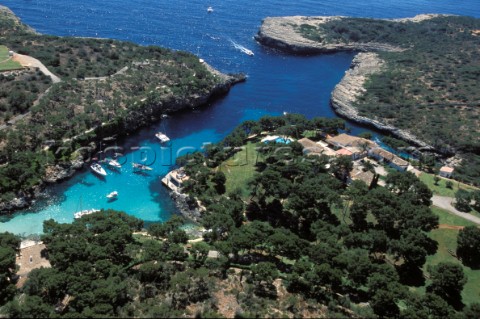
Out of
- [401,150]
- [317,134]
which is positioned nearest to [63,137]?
[317,134]

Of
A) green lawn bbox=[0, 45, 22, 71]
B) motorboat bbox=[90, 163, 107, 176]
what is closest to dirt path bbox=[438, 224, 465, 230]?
motorboat bbox=[90, 163, 107, 176]

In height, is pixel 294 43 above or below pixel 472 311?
above

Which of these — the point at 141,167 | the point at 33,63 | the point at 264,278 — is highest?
the point at 33,63

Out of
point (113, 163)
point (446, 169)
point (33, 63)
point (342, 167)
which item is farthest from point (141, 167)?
point (446, 169)

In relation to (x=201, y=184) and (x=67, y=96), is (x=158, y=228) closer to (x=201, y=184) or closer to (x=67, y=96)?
(x=201, y=184)

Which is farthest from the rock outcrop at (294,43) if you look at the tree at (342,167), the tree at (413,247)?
the tree at (413,247)

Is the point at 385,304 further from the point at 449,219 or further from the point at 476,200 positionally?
the point at 476,200
